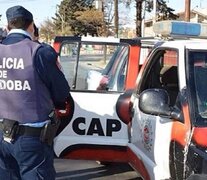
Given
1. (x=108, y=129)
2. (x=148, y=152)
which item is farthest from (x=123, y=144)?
(x=148, y=152)

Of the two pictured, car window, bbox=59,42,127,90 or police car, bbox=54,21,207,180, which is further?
car window, bbox=59,42,127,90

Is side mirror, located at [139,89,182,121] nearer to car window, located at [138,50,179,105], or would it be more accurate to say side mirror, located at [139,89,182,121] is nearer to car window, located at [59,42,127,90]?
car window, located at [138,50,179,105]

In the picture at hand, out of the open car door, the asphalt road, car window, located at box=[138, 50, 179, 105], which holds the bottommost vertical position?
the asphalt road

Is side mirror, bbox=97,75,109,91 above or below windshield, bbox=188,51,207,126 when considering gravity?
below

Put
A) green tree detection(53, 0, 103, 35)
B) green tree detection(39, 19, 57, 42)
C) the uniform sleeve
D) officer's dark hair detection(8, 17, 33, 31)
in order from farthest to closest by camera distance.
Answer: green tree detection(39, 19, 57, 42)
green tree detection(53, 0, 103, 35)
officer's dark hair detection(8, 17, 33, 31)
the uniform sleeve

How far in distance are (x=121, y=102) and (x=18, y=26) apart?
1952mm

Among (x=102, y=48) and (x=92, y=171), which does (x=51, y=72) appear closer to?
(x=102, y=48)

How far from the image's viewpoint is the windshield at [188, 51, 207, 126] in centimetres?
353

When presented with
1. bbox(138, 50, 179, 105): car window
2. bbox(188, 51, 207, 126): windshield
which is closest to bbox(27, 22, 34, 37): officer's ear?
bbox(188, 51, 207, 126): windshield

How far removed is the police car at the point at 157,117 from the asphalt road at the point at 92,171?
0.74 metres

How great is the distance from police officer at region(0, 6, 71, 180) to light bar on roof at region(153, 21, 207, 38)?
1801 mm

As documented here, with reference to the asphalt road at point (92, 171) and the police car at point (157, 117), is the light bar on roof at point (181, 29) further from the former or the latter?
the asphalt road at point (92, 171)

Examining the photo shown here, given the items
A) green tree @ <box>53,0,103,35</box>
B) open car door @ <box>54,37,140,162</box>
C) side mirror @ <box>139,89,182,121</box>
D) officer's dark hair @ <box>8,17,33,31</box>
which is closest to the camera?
officer's dark hair @ <box>8,17,33,31</box>

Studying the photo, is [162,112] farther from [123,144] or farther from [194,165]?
[123,144]
